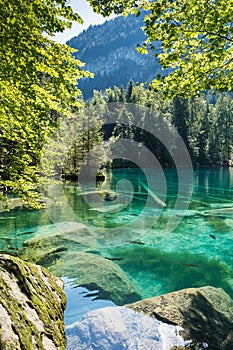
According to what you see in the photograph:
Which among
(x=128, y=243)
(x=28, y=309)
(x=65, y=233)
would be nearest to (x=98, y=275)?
(x=128, y=243)

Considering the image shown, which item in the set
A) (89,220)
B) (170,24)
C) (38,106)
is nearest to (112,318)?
(38,106)

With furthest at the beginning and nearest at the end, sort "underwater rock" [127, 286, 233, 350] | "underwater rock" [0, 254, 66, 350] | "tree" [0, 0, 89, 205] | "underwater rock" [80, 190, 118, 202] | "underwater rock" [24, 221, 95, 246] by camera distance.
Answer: "underwater rock" [80, 190, 118, 202] → "underwater rock" [24, 221, 95, 246] → "underwater rock" [127, 286, 233, 350] → "tree" [0, 0, 89, 205] → "underwater rock" [0, 254, 66, 350]

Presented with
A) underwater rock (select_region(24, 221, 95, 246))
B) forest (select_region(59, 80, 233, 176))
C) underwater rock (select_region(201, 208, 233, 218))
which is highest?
forest (select_region(59, 80, 233, 176))

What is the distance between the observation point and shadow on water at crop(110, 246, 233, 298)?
890cm

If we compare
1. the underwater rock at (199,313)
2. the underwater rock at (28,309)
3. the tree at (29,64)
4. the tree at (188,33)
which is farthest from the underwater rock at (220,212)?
the underwater rock at (28,309)

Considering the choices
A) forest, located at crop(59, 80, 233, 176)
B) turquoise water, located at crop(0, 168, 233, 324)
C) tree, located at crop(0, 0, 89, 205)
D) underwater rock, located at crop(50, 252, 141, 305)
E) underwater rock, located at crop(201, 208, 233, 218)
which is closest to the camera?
tree, located at crop(0, 0, 89, 205)

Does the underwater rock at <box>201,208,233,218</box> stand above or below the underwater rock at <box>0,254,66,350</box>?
below

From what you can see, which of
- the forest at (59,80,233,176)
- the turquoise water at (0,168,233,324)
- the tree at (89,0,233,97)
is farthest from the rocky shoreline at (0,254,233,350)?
the forest at (59,80,233,176)

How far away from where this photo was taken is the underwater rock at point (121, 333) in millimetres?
5516

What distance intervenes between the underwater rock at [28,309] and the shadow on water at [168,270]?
3830 mm

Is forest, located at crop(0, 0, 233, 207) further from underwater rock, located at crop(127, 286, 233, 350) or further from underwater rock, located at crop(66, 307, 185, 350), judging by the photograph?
Answer: underwater rock, located at crop(127, 286, 233, 350)

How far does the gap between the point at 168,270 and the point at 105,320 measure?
437 centimetres

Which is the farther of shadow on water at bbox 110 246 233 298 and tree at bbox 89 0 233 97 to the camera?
shadow on water at bbox 110 246 233 298

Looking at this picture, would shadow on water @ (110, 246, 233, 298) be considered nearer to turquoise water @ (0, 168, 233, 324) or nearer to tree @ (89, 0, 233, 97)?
turquoise water @ (0, 168, 233, 324)
